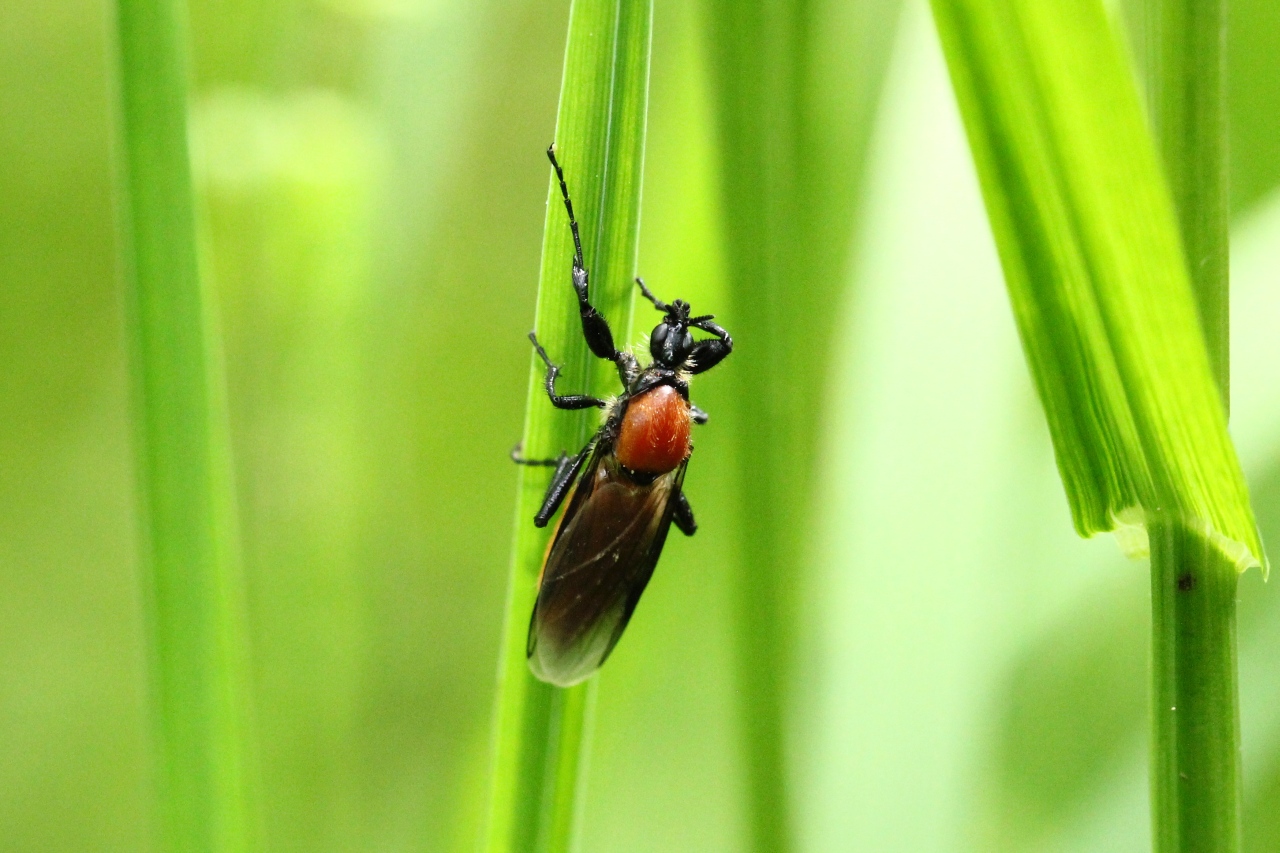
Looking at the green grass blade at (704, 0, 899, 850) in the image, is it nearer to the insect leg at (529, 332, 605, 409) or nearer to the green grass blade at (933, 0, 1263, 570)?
the insect leg at (529, 332, 605, 409)

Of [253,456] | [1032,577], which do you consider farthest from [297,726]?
[1032,577]

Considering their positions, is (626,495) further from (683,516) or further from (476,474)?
(476,474)

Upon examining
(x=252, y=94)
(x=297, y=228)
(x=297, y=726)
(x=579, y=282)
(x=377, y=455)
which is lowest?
(x=297, y=726)

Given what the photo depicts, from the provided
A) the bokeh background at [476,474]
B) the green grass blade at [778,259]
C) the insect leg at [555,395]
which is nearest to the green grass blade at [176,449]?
the bokeh background at [476,474]

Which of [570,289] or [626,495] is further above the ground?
[570,289]

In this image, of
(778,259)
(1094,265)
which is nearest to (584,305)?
(778,259)

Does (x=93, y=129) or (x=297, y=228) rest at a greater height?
(x=93, y=129)

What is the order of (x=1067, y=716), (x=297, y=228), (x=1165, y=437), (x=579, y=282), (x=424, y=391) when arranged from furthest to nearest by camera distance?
(x=424, y=391), (x=297, y=228), (x=1067, y=716), (x=579, y=282), (x=1165, y=437)

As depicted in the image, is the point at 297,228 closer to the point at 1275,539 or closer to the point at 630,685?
the point at 630,685
